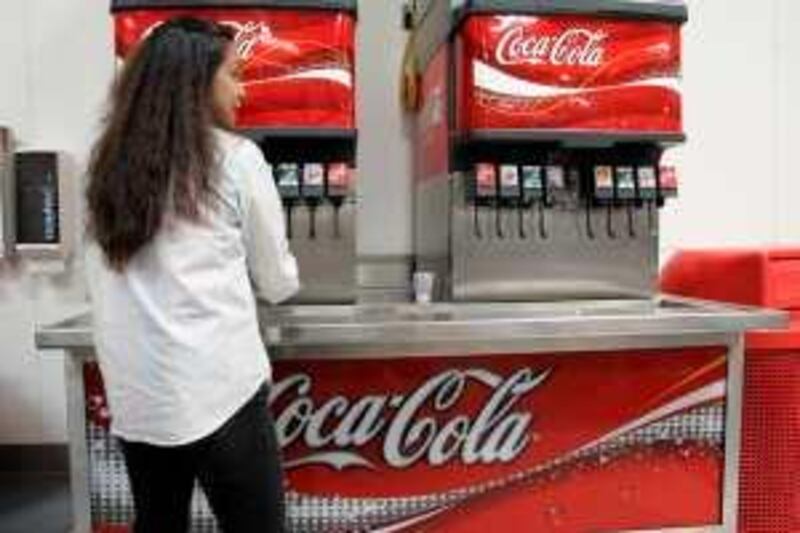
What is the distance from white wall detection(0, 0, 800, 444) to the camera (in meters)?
3.11

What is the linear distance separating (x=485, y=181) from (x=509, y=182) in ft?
0.21

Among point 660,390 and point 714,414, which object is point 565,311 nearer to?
point 660,390

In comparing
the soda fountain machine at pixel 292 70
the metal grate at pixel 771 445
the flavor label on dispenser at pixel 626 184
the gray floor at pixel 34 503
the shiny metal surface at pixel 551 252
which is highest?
the soda fountain machine at pixel 292 70

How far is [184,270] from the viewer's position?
1627mm

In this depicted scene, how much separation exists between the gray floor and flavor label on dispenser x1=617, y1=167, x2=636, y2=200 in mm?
2078

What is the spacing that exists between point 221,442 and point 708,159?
2.44 m

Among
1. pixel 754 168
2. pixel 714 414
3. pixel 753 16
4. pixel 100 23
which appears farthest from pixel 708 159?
pixel 100 23

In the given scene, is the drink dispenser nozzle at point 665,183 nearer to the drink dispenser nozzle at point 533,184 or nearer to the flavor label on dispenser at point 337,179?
the drink dispenser nozzle at point 533,184

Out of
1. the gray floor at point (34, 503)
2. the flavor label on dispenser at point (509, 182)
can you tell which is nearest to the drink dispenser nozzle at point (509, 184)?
the flavor label on dispenser at point (509, 182)

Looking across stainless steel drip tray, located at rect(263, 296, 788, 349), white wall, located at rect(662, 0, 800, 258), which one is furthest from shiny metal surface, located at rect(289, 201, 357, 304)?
white wall, located at rect(662, 0, 800, 258)

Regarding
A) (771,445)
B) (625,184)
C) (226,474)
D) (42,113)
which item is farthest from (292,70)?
(771,445)

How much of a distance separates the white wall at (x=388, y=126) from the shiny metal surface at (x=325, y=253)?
0.83 m

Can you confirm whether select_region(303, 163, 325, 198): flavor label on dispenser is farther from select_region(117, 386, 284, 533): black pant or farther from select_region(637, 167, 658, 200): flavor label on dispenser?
select_region(637, 167, 658, 200): flavor label on dispenser

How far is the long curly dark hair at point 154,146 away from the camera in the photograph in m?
1.60
